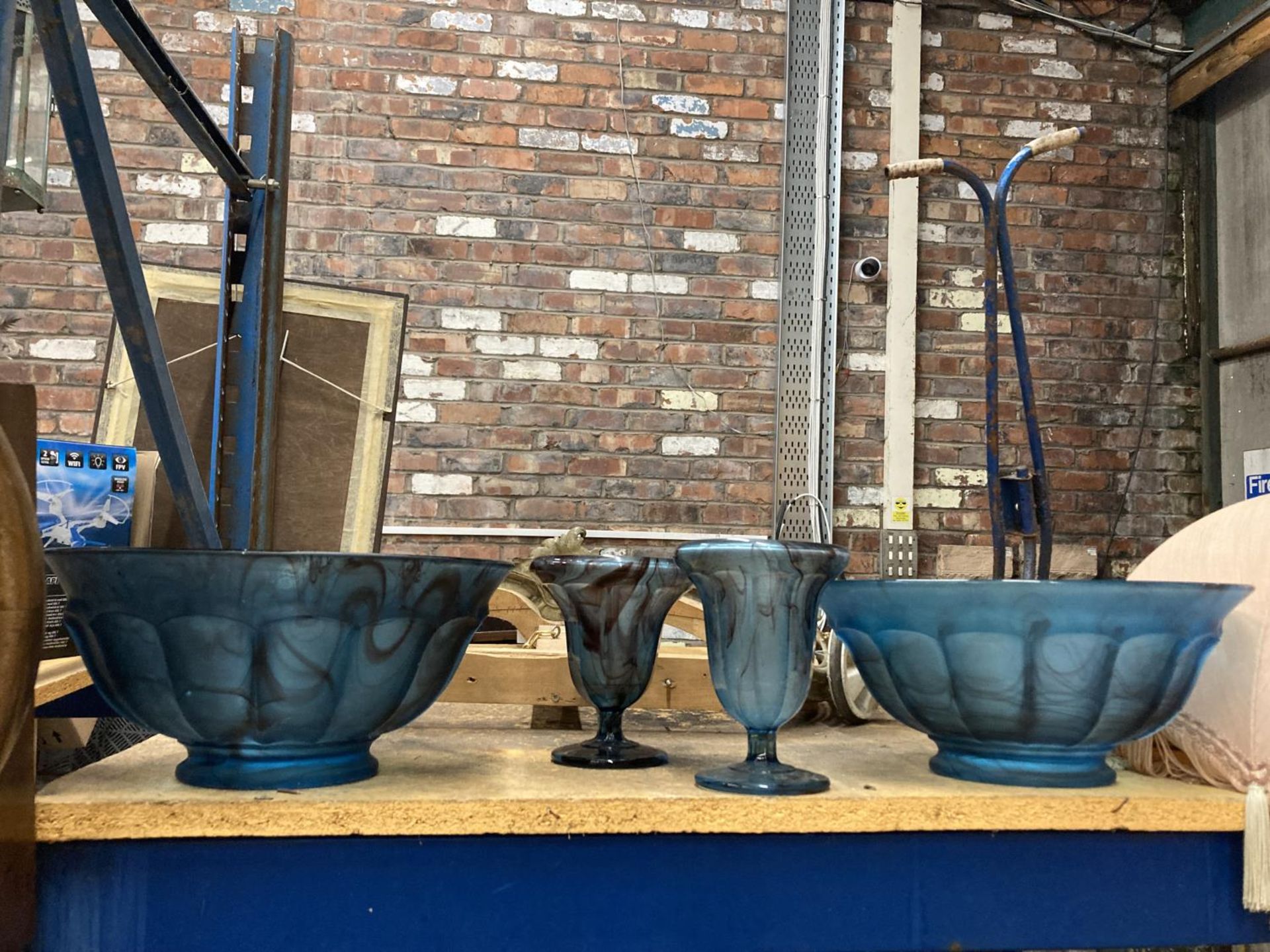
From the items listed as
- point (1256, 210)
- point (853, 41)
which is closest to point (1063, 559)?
point (1256, 210)

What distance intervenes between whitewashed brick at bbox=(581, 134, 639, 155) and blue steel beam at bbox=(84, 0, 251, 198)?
1646 mm

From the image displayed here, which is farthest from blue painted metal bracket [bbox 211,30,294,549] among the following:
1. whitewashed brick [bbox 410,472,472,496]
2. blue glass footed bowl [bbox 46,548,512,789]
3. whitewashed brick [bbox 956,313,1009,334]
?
whitewashed brick [bbox 956,313,1009,334]

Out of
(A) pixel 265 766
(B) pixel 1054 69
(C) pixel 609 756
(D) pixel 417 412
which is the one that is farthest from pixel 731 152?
(A) pixel 265 766

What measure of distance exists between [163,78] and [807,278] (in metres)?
2.06

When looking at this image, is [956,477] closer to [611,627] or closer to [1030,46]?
[1030,46]

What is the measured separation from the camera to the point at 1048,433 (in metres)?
2.91

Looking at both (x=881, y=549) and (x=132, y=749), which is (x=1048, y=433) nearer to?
(x=881, y=549)

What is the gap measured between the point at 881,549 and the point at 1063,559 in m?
0.50

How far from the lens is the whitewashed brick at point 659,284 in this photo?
2779mm

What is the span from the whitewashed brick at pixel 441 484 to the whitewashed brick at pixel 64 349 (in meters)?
0.84

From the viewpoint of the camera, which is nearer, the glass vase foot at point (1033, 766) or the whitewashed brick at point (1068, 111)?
the glass vase foot at point (1033, 766)

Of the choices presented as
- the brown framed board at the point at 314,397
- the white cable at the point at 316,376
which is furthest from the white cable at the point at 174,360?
the white cable at the point at 316,376

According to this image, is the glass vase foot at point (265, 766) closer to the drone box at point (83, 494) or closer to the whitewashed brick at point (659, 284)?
the drone box at point (83, 494)

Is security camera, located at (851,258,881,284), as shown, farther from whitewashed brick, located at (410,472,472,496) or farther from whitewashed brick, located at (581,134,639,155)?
whitewashed brick, located at (410,472,472,496)
